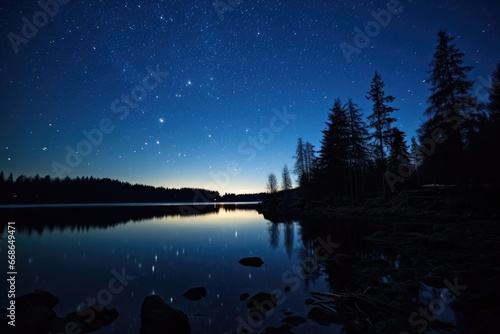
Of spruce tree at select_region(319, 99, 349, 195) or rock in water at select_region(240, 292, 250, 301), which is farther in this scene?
spruce tree at select_region(319, 99, 349, 195)

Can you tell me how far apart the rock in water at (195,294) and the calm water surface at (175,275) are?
22cm

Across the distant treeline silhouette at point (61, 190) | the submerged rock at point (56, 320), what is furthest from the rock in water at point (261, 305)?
the distant treeline silhouette at point (61, 190)

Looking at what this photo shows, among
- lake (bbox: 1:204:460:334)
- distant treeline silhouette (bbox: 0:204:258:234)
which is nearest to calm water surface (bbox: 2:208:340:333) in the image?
lake (bbox: 1:204:460:334)

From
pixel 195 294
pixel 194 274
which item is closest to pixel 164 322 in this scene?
pixel 195 294

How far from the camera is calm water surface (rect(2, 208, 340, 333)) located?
7.73 m

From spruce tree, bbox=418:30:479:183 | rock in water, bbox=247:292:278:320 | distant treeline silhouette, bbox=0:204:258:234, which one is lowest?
rock in water, bbox=247:292:278:320

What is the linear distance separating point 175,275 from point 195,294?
3.50 meters

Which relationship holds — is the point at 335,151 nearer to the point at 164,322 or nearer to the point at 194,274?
the point at 194,274

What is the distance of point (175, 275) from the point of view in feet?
40.5

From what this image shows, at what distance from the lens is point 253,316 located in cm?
Answer: 729

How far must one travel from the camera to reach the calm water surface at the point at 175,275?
773 cm

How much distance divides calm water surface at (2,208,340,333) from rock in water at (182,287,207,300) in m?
0.22

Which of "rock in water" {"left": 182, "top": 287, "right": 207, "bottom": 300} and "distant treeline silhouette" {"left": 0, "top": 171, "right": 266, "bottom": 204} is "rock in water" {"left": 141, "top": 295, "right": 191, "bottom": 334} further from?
"distant treeline silhouette" {"left": 0, "top": 171, "right": 266, "bottom": 204}

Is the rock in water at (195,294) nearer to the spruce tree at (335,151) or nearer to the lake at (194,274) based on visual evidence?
the lake at (194,274)
